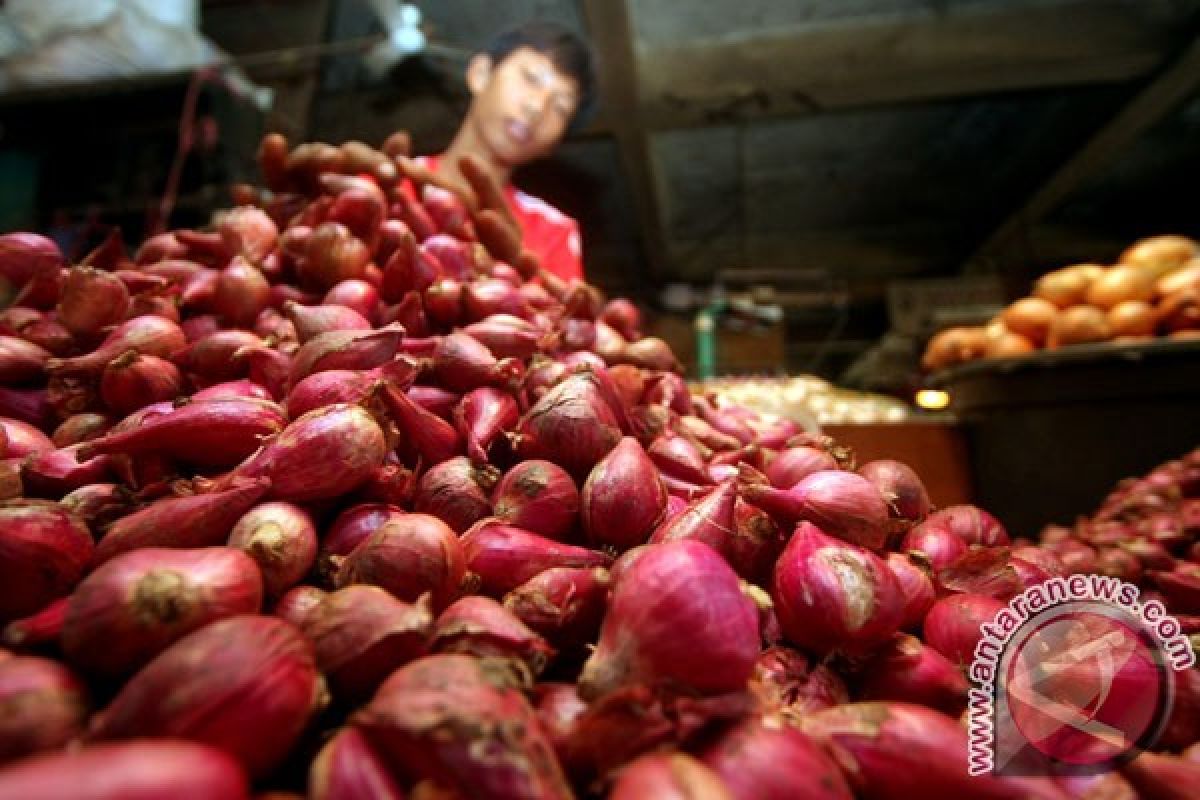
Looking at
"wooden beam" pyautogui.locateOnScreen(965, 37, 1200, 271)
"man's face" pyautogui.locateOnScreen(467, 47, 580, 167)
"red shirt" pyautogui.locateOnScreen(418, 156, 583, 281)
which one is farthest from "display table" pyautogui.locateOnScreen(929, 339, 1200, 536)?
"wooden beam" pyautogui.locateOnScreen(965, 37, 1200, 271)

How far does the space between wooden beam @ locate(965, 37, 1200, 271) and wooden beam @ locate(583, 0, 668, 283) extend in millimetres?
2791

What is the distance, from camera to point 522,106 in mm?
2523

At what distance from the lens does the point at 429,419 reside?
2.72 feet

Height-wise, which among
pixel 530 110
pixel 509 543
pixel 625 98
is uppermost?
pixel 625 98

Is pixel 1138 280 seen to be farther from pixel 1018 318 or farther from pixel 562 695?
pixel 562 695

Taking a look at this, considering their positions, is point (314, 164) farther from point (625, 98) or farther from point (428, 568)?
point (625, 98)

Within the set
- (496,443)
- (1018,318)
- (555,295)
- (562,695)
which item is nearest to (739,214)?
(1018,318)

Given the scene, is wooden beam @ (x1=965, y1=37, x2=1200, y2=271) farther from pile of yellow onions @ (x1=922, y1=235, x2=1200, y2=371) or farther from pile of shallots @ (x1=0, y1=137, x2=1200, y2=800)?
pile of shallots @ (x1=0, y1=137, x2=1200, y2=800)

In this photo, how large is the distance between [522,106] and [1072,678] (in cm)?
246

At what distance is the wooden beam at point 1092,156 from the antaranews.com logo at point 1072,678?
403 centimetres

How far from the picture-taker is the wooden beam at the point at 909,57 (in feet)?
10.9

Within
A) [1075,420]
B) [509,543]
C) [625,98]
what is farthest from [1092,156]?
[509,543]

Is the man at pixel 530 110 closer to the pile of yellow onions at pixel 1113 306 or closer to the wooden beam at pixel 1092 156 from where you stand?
the pile of yellow onions at pixel 1113 306

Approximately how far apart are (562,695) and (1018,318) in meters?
2.52
